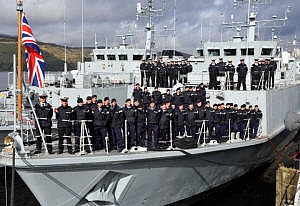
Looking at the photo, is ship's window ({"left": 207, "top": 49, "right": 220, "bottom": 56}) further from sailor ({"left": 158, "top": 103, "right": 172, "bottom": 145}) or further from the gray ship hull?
sailor ({"left": 158, "top": 103, "right": 172, "bottom": 145})

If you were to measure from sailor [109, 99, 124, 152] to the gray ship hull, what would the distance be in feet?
2.31

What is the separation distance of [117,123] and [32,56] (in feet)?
8.83

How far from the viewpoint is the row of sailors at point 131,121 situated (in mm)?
8469

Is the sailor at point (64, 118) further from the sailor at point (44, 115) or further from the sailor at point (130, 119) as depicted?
the sailor at point (130, 119)

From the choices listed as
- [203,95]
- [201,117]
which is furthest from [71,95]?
[201,117]

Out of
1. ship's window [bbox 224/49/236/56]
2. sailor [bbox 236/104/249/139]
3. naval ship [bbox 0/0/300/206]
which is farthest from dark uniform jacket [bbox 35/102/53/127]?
ship's window [bbox 224/49/236/56]

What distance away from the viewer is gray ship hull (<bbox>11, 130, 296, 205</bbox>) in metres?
8.15

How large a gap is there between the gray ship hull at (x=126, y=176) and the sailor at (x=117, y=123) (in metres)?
0.70

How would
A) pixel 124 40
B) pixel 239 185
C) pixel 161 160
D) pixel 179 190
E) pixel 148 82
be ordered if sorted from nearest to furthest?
pixel 161 160 < pixel 179 190 < pixel 239 185 < pixel 148 82 < pixel 124 40

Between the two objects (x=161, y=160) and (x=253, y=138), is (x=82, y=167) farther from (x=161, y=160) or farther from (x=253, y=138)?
(x=253, y=138)

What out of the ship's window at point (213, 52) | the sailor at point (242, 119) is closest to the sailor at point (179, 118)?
the sailor at point (242, 119)

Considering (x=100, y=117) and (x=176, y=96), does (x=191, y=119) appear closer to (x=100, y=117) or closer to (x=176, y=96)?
(x=176, y=96)

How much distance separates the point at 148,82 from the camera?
16.0 metres

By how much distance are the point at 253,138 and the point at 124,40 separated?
1418 cm
